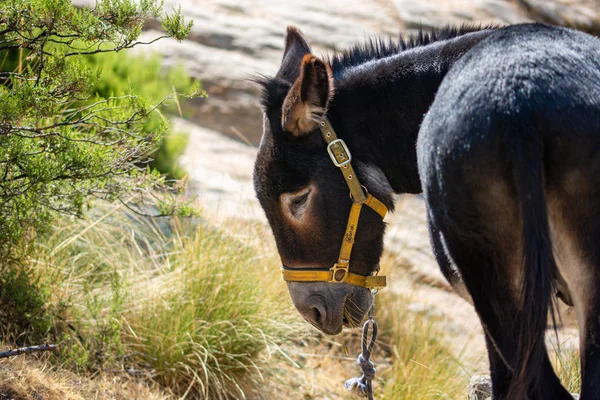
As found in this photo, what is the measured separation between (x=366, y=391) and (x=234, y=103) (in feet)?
20.0

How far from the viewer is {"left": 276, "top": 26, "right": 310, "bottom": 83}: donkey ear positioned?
3.03m

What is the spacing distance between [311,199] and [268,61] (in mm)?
6140

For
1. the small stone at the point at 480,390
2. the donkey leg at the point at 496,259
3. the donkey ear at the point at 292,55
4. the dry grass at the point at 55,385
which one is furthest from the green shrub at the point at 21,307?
the donkey leg at the point at 496,259

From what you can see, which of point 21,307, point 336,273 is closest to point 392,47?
point 336,273

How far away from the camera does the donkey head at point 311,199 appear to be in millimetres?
2717

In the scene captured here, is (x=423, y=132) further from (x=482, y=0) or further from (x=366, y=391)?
(x=482, y=0)

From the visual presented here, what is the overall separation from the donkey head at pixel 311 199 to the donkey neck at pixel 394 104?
0.04 m

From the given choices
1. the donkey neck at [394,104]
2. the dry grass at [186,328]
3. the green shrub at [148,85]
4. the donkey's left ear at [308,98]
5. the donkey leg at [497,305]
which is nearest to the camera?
the donkey leg at [497,305]

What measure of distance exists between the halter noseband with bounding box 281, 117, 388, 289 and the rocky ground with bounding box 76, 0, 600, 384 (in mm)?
2676

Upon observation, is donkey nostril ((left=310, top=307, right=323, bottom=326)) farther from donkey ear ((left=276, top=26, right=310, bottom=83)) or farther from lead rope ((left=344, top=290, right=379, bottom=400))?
donkey ear ((left=276, top=26, right=310, bottom=83))

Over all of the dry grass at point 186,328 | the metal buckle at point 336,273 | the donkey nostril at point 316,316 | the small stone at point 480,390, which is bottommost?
the dry grass at point 186,328

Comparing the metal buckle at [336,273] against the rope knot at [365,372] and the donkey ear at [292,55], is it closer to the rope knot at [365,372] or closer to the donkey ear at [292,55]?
the rope knot at [365,372]

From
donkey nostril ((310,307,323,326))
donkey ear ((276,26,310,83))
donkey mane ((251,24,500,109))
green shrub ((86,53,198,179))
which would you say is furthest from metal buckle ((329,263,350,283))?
green shrub ((86,53,198,179))

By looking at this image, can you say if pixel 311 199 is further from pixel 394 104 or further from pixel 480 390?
pixel 480 390
